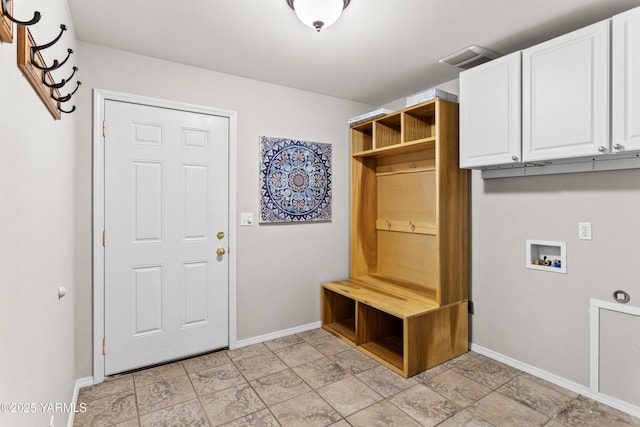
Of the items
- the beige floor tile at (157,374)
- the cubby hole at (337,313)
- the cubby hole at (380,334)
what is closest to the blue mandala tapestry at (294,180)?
the cubby hole at (337,313)

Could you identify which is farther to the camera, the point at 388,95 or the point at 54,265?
the point at 388,95

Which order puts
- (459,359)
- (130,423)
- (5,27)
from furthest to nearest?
(459,359), (130,423), (5,27)

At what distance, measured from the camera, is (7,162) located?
0.88 meters

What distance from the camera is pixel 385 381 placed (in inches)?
95.0

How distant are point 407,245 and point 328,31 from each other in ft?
6.76

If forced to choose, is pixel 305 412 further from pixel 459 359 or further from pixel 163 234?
pixel 163 234

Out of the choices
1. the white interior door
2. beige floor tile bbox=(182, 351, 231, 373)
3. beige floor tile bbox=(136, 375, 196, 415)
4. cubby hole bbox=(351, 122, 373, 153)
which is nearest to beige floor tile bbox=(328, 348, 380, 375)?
beige floor tile bbox=(182, 351, 231, 373)

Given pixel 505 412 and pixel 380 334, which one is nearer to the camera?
pixel 505 412

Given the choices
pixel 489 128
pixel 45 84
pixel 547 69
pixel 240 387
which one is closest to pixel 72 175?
pixel 45 84

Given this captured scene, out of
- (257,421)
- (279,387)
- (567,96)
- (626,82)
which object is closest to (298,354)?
(279,387)

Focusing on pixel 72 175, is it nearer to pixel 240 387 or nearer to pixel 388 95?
pixel 240 387

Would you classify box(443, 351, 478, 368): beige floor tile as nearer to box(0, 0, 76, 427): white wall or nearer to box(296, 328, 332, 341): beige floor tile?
box(296, 328, 332, 341): beige floor tile

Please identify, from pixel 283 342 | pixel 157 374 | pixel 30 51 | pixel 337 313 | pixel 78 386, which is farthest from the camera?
pixel 337 313

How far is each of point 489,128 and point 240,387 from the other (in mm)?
2542
